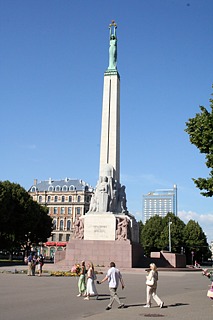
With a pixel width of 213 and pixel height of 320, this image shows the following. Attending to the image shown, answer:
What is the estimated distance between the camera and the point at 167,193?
7042 inches

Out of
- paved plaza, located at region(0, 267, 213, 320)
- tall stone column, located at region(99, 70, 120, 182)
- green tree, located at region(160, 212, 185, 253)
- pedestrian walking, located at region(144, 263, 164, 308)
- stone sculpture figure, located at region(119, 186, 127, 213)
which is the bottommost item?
paved plaza, located at region(0, 267, 213, 320)

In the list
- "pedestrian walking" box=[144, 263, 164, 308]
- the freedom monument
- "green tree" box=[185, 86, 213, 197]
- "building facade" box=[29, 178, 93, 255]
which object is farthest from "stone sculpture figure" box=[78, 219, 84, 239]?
"building facade" box=[29, 178, 93, 255]

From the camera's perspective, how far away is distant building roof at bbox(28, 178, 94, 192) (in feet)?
344

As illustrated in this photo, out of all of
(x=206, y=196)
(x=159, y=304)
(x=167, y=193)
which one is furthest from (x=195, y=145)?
(x=167, y=193)

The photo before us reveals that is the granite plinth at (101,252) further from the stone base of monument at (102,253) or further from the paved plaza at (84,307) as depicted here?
the paved plaza at (84,307)

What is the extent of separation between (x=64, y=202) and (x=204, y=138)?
84722 mm

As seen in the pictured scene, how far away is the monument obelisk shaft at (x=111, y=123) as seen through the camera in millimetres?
41719

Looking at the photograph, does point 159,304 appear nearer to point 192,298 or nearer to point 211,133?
point 192,298

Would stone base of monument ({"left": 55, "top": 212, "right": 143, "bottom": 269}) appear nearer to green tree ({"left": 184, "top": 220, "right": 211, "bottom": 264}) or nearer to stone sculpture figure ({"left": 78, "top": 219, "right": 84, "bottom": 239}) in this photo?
stone sculpture figure ({"left": 78, "top": 219, "right": 84, "bottom": 239})

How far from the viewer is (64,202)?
337ft

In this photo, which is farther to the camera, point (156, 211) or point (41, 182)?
point (156, 211)

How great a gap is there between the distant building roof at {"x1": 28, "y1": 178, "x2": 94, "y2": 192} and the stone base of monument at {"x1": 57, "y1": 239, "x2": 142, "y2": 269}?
67.0m

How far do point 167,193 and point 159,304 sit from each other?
168 metres

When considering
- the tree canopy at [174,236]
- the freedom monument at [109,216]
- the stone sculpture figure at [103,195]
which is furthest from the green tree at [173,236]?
the stone sculpture figure at [103,195]
